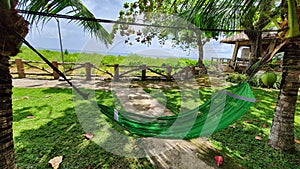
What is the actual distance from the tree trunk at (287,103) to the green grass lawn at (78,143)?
0.38 feet

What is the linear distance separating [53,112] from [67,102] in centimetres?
50

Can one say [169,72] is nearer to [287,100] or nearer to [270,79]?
[270,79]

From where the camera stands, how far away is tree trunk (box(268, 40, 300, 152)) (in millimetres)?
1404

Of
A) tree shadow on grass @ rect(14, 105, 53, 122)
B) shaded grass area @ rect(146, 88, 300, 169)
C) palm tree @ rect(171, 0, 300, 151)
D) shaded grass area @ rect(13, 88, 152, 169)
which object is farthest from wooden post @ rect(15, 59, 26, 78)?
shaded grass area @ rect(146, 88, 300, 169)

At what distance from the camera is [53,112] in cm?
244

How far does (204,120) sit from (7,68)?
4.93 feet

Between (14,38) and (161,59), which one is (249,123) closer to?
(14,38)

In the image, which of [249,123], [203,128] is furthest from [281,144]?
[203,128]

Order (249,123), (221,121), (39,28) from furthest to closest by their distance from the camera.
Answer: (249,123) < (221,121) < (39,28)

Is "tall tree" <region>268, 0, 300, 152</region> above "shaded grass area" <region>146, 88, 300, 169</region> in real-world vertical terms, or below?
above

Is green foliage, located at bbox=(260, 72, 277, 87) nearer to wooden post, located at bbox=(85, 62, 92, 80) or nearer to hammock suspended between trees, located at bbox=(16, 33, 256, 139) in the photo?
hammock suspended between trees, located at bbox=(16, 33, 256, 139)

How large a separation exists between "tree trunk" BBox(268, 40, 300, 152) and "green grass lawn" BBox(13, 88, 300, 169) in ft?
0.38

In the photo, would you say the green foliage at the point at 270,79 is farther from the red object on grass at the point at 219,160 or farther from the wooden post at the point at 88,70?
the wooden post at the point at 88,70

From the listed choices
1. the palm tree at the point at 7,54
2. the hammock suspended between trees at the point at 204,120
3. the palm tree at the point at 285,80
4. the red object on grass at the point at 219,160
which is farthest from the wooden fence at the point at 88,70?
the palm tree at the point at 7,54
